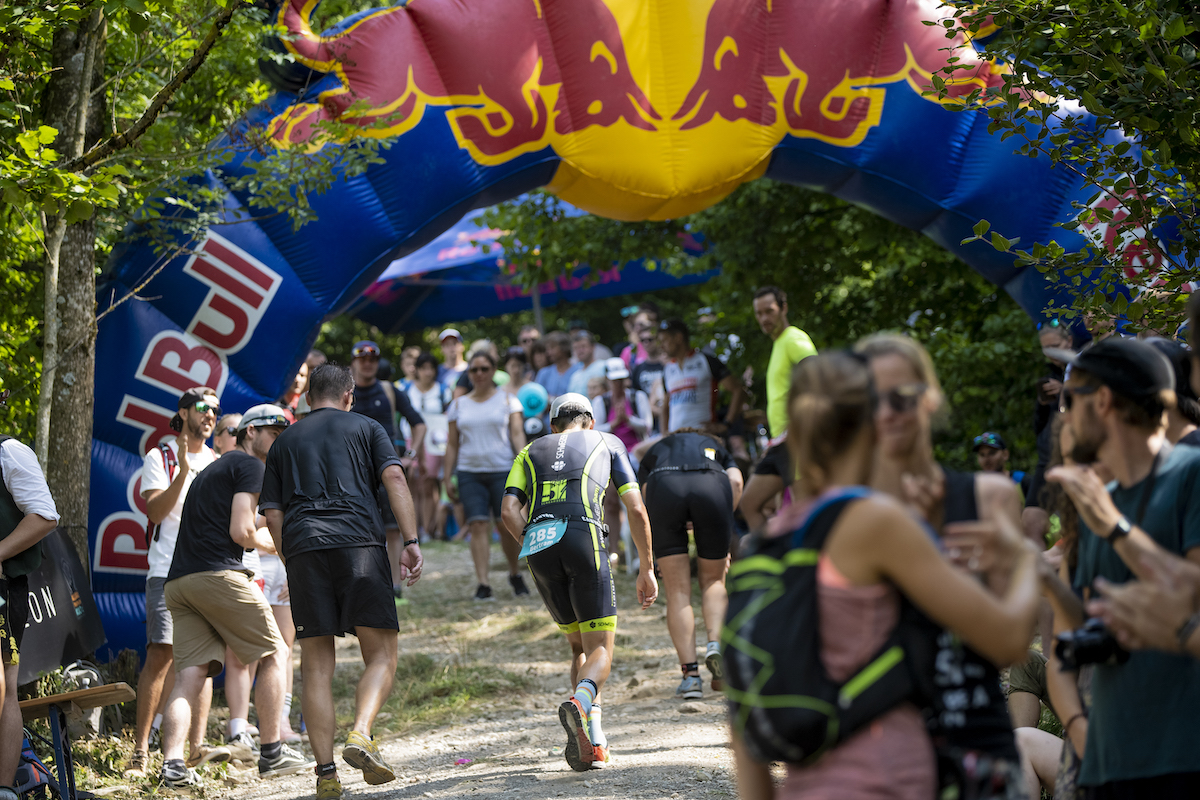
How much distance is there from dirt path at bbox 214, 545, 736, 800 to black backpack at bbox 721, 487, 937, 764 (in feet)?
9.05

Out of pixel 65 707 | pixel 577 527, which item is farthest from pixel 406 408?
pixel 65 707

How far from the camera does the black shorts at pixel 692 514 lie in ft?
20.8

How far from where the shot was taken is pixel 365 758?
183 inches

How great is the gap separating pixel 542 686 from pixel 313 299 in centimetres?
280

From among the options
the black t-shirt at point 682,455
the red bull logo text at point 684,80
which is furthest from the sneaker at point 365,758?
the red bull logo text at point 684,80

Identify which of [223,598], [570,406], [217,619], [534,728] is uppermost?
[570,406]

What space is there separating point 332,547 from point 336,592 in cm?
22

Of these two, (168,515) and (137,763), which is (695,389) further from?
(137,763)

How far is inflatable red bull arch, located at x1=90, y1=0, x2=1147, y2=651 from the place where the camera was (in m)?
6.87

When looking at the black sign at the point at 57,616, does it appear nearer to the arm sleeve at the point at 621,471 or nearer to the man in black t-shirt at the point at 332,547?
the man in black t-shirt at the point at 332,547

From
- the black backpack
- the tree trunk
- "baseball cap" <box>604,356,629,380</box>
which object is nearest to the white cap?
the tree trunk

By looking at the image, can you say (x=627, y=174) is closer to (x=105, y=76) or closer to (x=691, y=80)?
(x=691, y=80)

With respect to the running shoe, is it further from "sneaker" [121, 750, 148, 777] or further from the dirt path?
"sneaker" [121, 750, 148, 777]

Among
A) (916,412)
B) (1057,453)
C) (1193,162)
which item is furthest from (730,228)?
(916,412)
